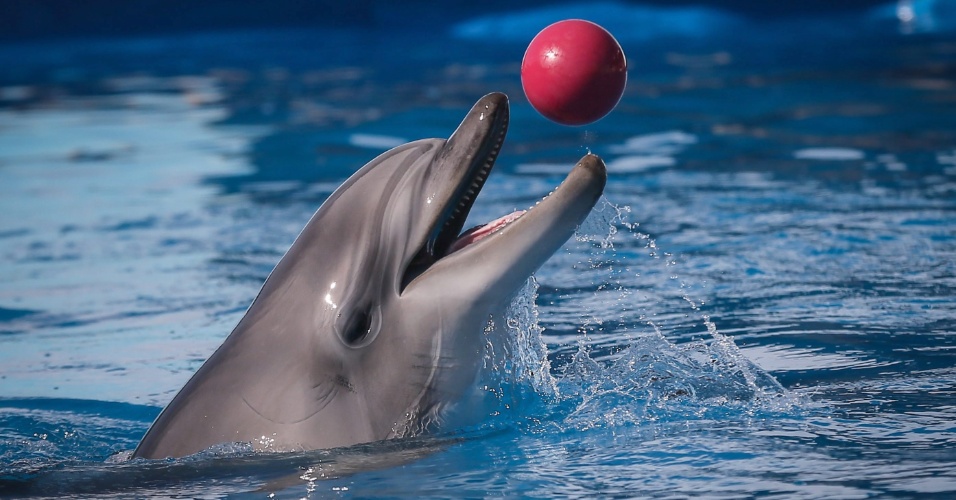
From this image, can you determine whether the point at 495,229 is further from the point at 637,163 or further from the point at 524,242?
the point at 637,163

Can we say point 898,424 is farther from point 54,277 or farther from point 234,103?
point 234,103

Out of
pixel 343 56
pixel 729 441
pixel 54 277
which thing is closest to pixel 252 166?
pixel 54 277

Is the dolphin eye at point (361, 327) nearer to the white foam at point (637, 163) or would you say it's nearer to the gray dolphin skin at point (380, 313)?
the gray dolphin skin at point (380, 313)

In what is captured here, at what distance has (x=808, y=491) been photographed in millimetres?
3303

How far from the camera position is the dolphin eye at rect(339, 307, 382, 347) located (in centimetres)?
338

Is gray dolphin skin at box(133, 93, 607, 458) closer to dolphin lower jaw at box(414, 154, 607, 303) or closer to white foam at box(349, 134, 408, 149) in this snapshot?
dolphin lower jaw at box(414, 154, 607, 303)

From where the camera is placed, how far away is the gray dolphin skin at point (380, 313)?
3.35m

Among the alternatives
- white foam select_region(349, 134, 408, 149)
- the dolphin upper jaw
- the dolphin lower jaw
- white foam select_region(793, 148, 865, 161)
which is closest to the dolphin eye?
the dolphin upper jaw

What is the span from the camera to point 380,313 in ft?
11.1

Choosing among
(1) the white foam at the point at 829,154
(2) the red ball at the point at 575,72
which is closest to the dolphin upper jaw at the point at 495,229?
(2) the red ball at the point at 575,72

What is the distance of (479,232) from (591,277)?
363 centimetres

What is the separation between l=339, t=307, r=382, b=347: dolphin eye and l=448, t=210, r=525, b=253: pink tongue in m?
0.28

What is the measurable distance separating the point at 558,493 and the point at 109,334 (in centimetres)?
372

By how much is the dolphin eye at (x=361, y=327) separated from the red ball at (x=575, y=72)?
0.97 metres
